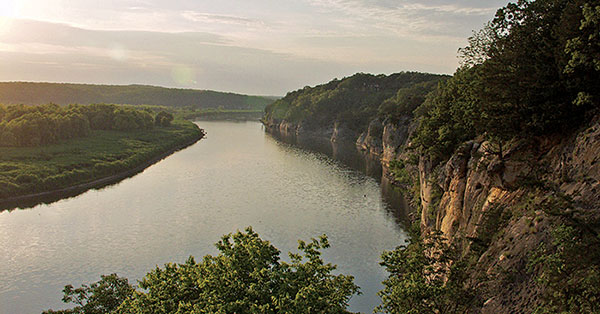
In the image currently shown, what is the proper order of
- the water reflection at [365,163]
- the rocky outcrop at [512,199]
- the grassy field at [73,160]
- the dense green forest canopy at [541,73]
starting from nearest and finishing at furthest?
1. the rocky outcrop at [512,199]
2. the dense green forest canopy at [541,73]
3. the water reflection at [365,163]
4. the grassy field at [73,160]

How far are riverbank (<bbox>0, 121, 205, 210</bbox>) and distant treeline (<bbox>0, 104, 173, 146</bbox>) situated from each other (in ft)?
11.2

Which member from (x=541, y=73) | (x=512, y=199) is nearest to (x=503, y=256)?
(x=512, y=199)

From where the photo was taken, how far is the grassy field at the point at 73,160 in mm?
78125

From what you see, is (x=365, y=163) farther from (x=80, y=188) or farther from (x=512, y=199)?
(x=512, y=199)

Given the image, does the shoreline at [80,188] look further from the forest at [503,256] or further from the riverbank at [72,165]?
the forest at [503,256]

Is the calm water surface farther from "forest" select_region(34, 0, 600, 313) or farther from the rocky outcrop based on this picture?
"forest" select_region(34, 0, 600, 313)

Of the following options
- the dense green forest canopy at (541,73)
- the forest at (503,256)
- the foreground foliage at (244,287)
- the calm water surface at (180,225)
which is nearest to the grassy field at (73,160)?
the calm water surface at (180,225)

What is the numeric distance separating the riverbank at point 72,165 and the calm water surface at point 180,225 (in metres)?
4.80

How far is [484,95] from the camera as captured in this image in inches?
1109

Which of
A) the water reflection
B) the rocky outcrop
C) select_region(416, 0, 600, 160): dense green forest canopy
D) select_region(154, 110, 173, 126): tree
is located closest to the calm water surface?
the water reflection

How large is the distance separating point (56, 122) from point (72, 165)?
2885 cm

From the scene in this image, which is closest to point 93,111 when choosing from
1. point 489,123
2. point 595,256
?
point 489,123

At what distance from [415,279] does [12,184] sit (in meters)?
73.5

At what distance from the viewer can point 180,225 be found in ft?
194
